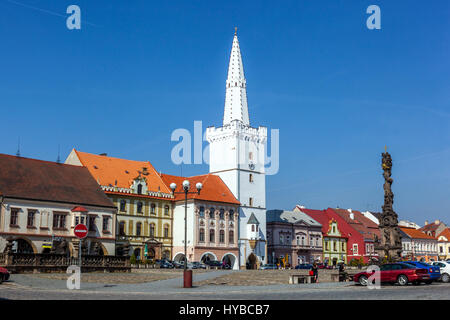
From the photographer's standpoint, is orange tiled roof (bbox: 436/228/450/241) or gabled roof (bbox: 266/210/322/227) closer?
gabled roof (bbox: 266/210/322/227)


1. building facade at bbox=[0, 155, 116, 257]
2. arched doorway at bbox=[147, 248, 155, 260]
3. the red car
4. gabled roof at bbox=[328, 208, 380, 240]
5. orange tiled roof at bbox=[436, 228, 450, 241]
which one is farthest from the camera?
orange tiled roof at bbox=[436, 228, 450, 241]

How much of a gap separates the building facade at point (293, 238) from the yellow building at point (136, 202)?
69.7 feet

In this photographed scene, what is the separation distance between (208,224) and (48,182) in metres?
25.4

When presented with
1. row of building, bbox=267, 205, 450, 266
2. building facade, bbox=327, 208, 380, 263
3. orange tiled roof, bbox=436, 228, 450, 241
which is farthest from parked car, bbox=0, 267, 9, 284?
orange tiled roof, bbox=436, 228, 450, 241

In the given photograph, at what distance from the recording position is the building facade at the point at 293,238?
3580 inches

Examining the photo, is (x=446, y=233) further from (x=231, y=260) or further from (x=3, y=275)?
(x=3, y=275)

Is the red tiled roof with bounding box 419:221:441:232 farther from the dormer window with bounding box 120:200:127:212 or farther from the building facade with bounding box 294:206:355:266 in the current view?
the dormer window with bounding box 120:200:127:212

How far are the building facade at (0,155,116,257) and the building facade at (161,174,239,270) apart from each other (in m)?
13.8

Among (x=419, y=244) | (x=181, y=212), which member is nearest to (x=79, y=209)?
(x=181, y=212)

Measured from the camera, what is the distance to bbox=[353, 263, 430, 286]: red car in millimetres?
29984

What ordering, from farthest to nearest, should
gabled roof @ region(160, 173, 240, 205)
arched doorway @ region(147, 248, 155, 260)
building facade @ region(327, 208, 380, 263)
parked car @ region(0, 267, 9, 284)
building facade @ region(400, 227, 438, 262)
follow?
building facade @ region(400, 227, 438, 262) < building facade @ region(327, 208, 380, 263) < gabled roof @ region(160, 173, 240, 205) < arched doorway @ region(147, 248, 155, 260) < parked car @ region(0, 267, 9, 284)

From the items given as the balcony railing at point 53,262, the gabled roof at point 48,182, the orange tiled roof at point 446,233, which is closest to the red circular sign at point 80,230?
the balcony railing at point 53,262
